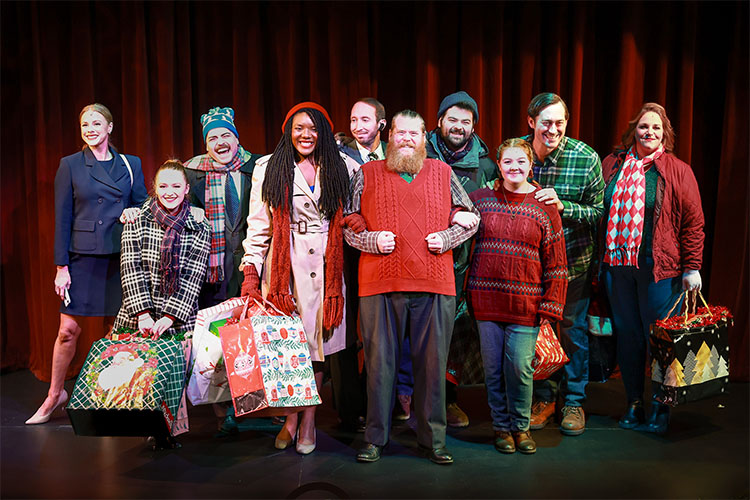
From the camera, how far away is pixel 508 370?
131 inches

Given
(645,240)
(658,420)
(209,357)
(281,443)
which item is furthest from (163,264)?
(658,420)

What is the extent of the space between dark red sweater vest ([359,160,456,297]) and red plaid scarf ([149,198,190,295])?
40.9 inches

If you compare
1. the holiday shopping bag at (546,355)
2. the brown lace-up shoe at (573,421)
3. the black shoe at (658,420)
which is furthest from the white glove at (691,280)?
the brown lace-up shoe at (573,421)

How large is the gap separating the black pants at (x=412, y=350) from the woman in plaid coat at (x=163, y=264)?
1007 millimetres

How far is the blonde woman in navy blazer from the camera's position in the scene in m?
3.83

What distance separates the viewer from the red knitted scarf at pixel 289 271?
10.7 feet

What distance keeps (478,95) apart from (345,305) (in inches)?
92.8

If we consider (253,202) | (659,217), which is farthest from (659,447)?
(253,202)

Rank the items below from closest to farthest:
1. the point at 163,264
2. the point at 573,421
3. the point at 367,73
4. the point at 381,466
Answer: the point at 381,466 → the point at 163,264 → the point at 573,421 → the point at 367,73

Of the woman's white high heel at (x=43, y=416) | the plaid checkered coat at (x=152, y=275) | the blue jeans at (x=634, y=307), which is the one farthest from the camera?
the woman's white high heel at (x=43, y=416)

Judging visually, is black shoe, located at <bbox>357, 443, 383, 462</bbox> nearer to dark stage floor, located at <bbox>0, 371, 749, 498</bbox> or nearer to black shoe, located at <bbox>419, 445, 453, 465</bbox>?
dark stage floor, located at <bbox>0, 371, 749, 498</bbox>

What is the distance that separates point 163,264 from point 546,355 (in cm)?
218

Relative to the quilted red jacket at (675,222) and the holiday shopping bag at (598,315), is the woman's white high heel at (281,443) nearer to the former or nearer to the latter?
the holiday shopping bag at (598,315)

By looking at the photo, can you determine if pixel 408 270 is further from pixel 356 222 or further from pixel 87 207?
pixel 87 207
